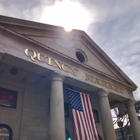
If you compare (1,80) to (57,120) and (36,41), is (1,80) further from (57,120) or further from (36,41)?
(57,120)

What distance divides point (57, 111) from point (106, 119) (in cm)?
462

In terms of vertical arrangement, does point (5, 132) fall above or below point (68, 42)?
below

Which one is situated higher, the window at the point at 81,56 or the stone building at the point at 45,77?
the window at the point at 81,56

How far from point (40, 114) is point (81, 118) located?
3.52 m

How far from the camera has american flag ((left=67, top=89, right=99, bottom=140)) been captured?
9.90m

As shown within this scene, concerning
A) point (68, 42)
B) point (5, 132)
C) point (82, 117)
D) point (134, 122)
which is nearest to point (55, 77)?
point (82, 117)

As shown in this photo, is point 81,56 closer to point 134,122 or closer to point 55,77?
point 55,77

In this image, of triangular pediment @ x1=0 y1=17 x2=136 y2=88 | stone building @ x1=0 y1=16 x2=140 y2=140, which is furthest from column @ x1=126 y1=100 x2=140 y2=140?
triangular pediment @ x1=0 y1=17 x2=136 y2=88

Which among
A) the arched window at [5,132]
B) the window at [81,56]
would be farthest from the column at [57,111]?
the window at [81,56]

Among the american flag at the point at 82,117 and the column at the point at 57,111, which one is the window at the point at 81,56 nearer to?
the american flag at the point at 82,117

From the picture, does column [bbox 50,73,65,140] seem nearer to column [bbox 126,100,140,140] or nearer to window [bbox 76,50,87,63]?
window [bbox 76,50,87,63]

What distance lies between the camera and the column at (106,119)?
1141 centimetres

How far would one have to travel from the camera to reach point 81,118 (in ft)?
34.1

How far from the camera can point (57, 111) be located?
8.95 meters
